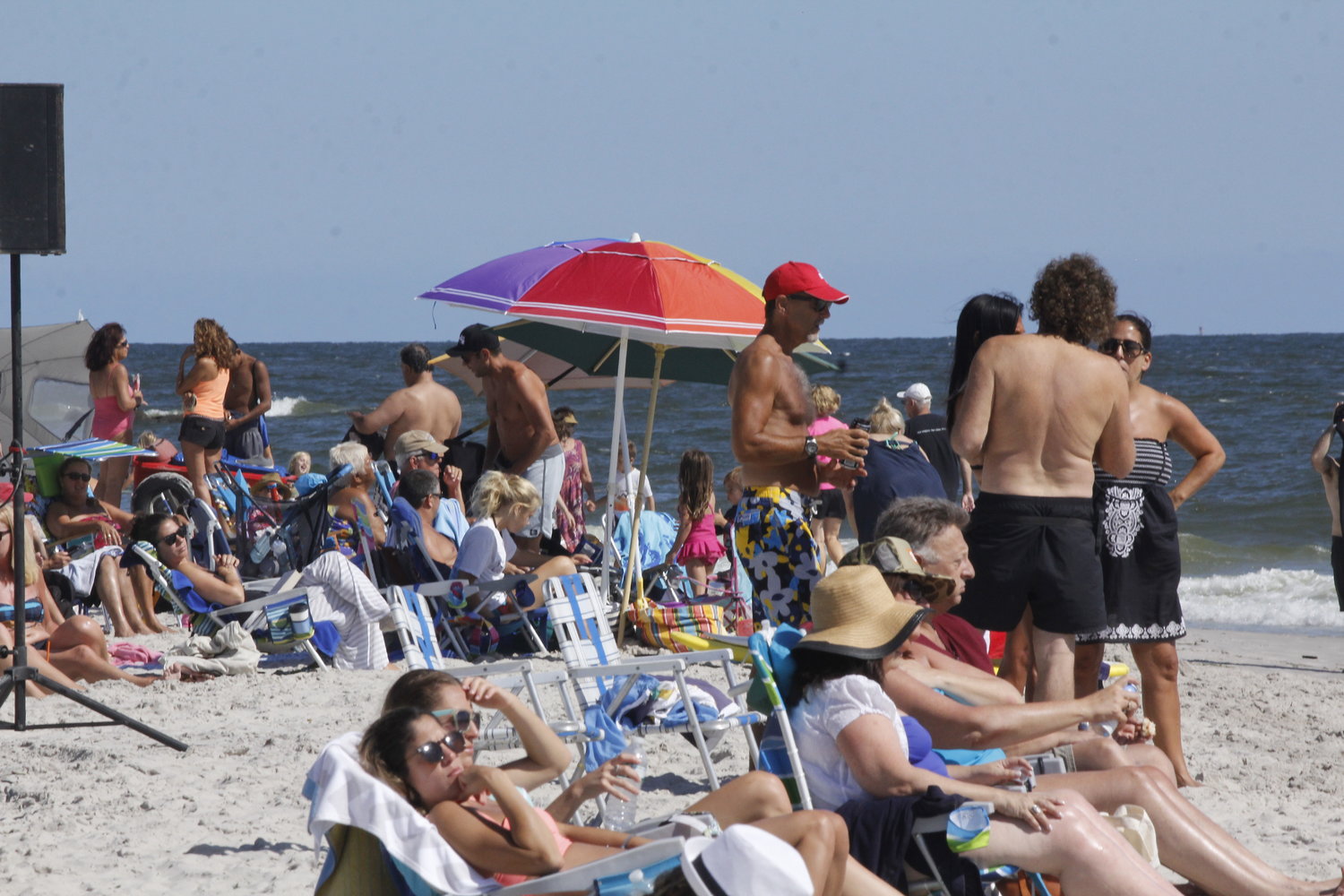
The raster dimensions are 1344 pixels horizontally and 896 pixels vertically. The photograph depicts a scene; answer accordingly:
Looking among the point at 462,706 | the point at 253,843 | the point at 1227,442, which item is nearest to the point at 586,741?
the point at 253,843

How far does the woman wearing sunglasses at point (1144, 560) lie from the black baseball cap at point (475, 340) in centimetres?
348

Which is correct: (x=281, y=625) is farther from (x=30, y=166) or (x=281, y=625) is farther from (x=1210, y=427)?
(x=1210, y=427)

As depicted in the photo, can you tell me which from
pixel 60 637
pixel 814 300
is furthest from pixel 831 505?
pixel 60 637

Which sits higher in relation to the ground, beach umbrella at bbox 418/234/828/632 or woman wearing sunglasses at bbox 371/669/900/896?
beach umbrella at bbox 418/234/828/632

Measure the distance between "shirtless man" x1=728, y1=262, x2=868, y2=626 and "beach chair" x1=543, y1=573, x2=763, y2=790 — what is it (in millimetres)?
287

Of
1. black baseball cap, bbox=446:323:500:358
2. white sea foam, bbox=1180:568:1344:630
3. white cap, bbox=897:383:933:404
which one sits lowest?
white sea foam, bbox=1180:568:1344:630

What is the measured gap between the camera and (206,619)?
6477mm

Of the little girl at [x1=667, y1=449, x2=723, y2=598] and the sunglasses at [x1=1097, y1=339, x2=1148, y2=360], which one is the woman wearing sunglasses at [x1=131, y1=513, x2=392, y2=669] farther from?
the sunglasses at [x1=1097, y1=339, x2=1148, y2=360]

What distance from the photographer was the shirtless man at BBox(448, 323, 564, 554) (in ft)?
23.0

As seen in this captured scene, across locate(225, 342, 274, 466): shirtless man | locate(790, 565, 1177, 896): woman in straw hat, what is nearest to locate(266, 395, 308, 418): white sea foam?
locate(225, 342, 274, 466): shirtless man

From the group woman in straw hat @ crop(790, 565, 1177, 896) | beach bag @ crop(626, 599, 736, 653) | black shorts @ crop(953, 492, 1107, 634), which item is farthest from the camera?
beach bag @ crop(626, 599, 736, 653)

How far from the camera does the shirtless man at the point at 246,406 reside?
9539 millimetres

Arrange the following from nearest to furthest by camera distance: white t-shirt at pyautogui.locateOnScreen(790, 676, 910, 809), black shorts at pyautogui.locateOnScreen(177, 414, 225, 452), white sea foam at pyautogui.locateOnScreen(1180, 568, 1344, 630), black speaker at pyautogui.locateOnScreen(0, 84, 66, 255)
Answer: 1. white t-shirt at pyautogui.locateOnScreen(790, 676, 910, 809)
2. black speaker at pyautogui.locateOnScreen(0, 84, 66, 255)
3. black shorts at pyautogui.locateOnScreen(177, 414, 225, 452)
4. white sea foam at pyautogui.locateOnScreen(1180, 568, 1344, 630)

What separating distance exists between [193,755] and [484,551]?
6.36 ft
